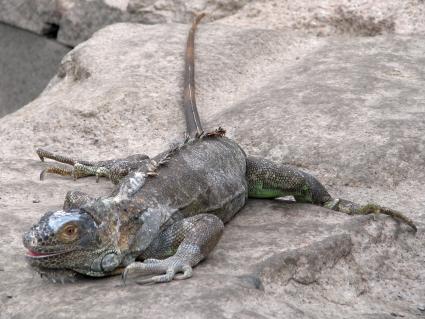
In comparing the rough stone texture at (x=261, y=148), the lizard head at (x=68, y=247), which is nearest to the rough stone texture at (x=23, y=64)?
the rough stone texture at (x=261, y=148)

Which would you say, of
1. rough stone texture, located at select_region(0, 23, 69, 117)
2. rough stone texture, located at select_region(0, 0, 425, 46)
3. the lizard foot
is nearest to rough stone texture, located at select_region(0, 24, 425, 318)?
the lizard foot

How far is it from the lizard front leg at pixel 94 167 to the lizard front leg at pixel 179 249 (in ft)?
3.25

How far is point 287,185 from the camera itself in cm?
440

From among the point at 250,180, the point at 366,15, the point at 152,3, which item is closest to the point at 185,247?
the point at 250,180

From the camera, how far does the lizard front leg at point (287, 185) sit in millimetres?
4379

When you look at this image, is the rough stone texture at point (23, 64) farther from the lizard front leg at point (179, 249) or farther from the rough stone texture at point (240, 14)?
the lizard front leg at point (179, 249)

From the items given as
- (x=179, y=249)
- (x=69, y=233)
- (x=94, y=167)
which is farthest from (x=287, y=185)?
(x=69, y=233)

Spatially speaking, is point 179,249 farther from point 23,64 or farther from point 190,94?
point 23,64

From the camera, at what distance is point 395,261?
387 cm

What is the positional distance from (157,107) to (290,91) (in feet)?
3.46

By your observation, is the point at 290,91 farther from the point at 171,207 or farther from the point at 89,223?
the point at 89,223

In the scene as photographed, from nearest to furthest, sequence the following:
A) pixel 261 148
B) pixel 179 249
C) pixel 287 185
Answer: pixel 179 249 < pixel 287 185 < pixel 261 148

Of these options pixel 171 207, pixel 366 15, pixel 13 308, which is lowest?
pixel 13 308

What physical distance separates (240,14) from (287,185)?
136 inches
